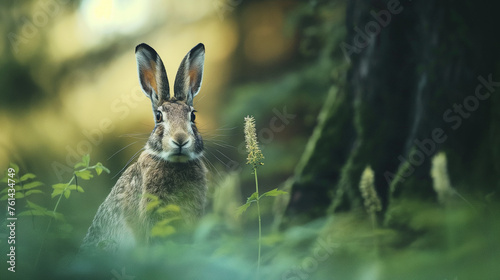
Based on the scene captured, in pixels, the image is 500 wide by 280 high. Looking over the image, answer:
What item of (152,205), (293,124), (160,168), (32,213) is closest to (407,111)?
(293,124)

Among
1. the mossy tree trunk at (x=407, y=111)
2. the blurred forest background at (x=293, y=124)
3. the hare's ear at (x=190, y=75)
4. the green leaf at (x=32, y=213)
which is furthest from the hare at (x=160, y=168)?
the mossy tree trunk at (x=407, y=111)

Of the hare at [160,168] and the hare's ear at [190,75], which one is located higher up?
the hare's ear at [190,75]

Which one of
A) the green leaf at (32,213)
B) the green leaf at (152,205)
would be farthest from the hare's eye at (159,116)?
the green leaf at (32,213)

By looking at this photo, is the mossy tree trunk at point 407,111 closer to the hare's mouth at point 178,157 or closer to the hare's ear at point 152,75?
the hare's mouth at point 178,157

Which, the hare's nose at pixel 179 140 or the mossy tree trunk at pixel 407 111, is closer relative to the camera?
the hare's nose at pixel 179 140

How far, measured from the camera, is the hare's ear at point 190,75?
4.18 meters

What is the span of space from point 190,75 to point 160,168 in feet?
2.74

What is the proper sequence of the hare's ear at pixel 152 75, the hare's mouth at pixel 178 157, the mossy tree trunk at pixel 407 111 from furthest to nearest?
the mossy tree trunk at pixel 407 111 < the hare's ear at pixel 152 75 < the hare's mouth at pixel 178 157

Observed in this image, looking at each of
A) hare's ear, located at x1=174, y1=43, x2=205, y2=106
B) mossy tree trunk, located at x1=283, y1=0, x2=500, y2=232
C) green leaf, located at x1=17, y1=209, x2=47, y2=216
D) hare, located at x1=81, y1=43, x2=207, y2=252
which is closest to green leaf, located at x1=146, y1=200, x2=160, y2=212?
hare, located at x1=81, y1=43, x2=207, y2=252

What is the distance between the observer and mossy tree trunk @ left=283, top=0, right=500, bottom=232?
4621 millimetres

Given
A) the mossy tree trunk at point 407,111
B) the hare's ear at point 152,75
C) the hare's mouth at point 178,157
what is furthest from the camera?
the mossy tree trunk at point 407,111

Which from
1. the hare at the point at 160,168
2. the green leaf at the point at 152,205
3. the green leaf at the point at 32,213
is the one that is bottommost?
the green leaf at the point at 32,213

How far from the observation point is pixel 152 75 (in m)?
4.22

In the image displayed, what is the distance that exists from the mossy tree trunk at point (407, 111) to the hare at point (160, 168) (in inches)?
60.1
